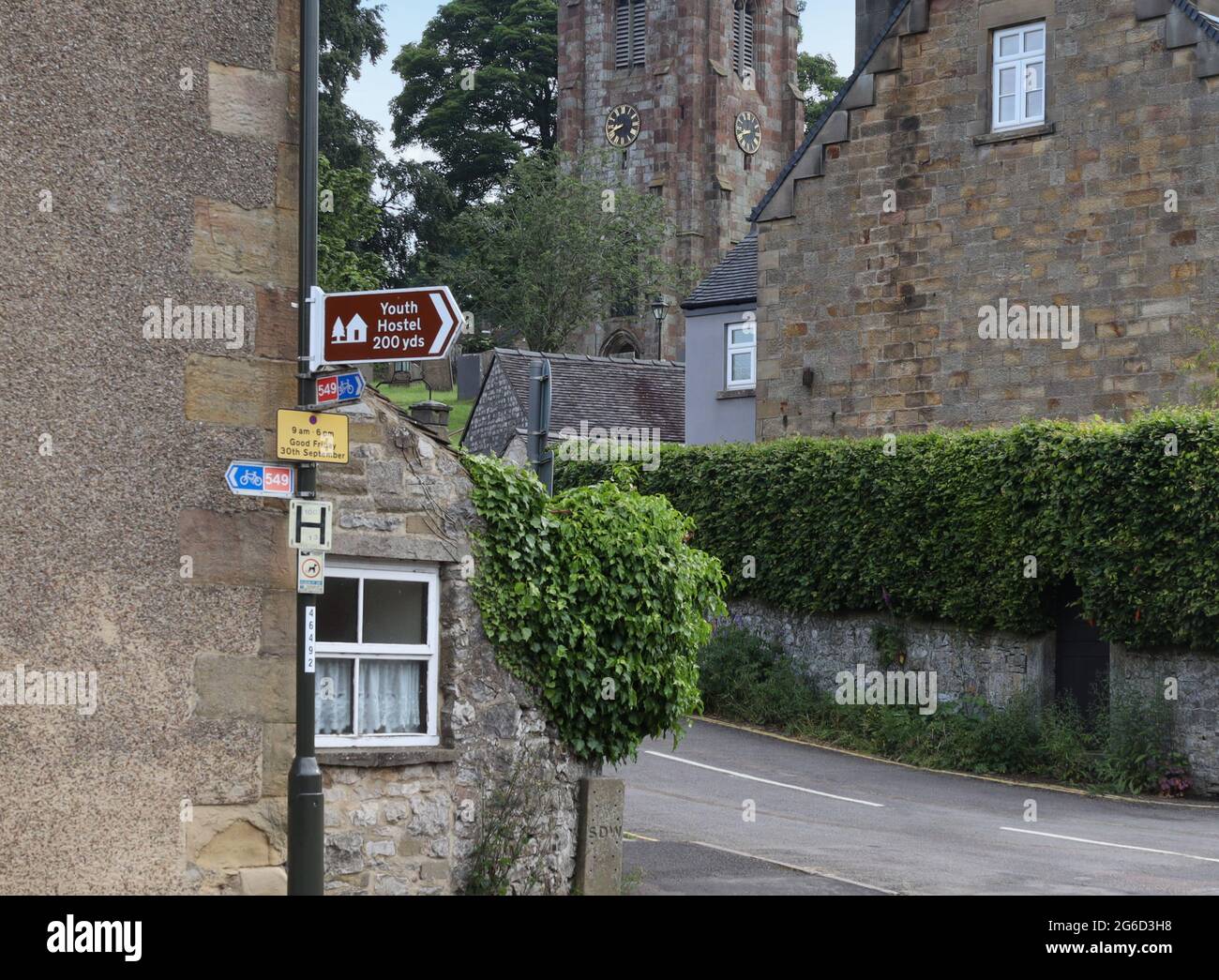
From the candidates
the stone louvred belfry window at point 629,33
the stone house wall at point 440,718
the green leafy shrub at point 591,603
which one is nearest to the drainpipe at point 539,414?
the green leafy shrub at point 591,603

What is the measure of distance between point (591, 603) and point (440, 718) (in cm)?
134

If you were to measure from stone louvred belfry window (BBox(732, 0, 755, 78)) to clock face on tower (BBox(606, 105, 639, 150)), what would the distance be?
14.5 feet

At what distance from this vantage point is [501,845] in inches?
445

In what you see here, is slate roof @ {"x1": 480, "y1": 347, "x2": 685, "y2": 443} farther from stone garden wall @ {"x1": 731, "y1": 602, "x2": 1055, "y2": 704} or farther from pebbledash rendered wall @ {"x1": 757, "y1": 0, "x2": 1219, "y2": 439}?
stone garden wall @ {"x1": 731, "y1": 602, "x2": 1055, "y2": 704}

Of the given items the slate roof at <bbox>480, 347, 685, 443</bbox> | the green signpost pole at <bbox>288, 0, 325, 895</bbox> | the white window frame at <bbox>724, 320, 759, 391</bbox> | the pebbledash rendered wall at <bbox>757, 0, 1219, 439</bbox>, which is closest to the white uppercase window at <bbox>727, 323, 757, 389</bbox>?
the white window frame at <bbox>724, 320, 759, 391</bbox>

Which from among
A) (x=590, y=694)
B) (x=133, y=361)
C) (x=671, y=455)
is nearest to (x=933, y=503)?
(x=671, y=455)

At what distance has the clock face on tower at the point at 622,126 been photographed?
2443 inches

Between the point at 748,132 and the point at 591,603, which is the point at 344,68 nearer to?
the point at 748,132

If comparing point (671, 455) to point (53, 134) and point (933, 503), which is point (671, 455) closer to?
Result: point (933, 503)

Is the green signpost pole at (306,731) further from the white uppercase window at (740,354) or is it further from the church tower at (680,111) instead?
the church tower at (680,111)

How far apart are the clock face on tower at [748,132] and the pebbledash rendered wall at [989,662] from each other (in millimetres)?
39966

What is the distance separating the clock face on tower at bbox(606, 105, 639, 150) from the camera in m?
62.1

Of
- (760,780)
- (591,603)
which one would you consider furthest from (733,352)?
(591,603)

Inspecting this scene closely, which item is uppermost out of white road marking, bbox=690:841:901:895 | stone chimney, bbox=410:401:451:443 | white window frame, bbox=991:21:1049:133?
white window frame, bbox=991:21:1049:133
